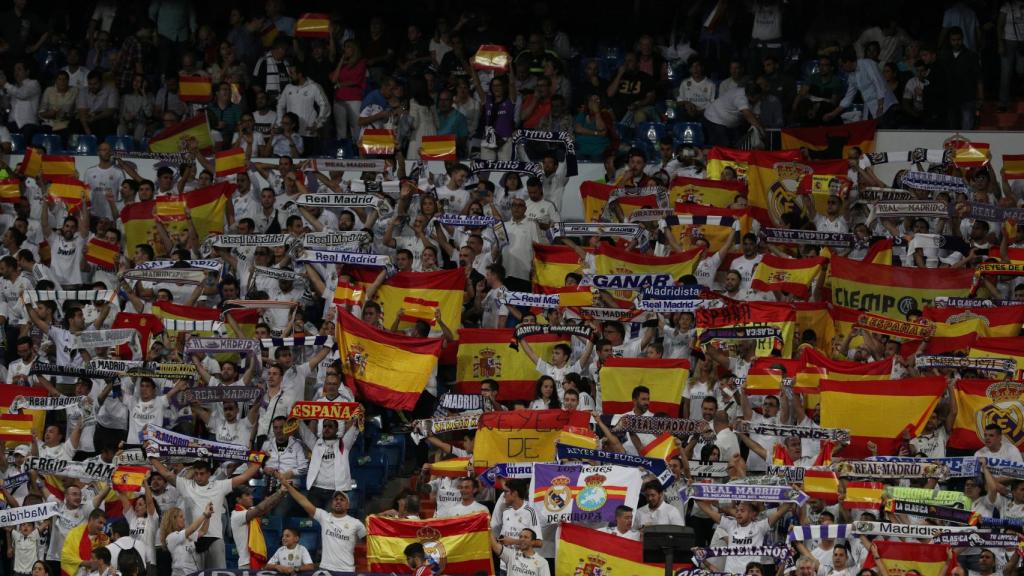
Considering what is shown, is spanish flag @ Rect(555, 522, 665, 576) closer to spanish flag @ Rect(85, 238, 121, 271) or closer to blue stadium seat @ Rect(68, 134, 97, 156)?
spanish flag @ Rect(85, 238, 121, 271)

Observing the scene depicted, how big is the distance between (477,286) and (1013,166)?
7011mm

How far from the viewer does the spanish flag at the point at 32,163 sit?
2431 cm

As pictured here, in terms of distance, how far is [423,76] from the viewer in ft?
83.5

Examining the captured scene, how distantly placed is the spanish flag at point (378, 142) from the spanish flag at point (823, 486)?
357 inches

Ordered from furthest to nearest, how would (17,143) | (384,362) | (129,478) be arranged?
(17,143), (384,362), (129,478)

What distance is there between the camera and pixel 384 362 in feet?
66.6

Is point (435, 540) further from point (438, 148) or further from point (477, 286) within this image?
point (438, 148)

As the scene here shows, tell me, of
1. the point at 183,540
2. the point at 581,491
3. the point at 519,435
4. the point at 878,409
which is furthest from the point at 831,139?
the point at 183,540

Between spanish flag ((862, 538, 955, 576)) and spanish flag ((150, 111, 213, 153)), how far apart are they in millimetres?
11830

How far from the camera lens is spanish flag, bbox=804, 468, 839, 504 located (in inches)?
675

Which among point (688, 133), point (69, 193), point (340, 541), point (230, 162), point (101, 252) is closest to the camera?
point (340, 541)

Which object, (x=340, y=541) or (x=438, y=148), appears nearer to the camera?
(x=340, y=541)

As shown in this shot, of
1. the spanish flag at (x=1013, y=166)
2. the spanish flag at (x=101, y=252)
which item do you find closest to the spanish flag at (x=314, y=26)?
the spanish flag at (x=101, y=252)

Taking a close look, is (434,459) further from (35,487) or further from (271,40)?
(271,40)
